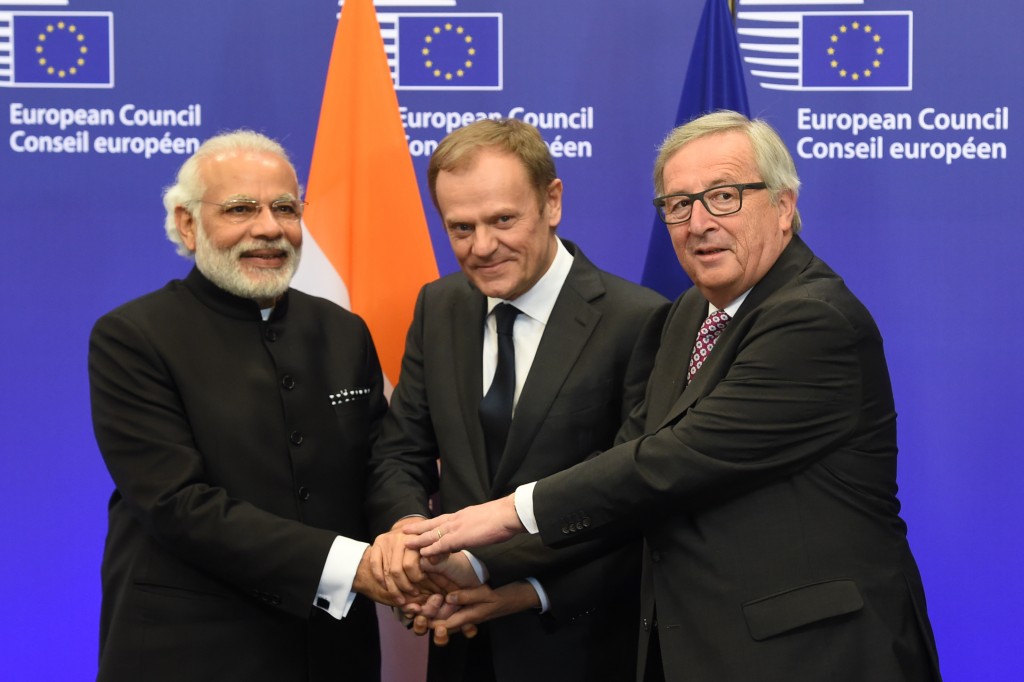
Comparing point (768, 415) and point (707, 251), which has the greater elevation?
point (707, 251)

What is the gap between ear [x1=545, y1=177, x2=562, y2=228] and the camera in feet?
9.00

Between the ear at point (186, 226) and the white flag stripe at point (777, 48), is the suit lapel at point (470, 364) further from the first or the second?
the white flag stripe at point (777, 48)

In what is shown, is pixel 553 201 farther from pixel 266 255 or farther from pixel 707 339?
pixel 266 255

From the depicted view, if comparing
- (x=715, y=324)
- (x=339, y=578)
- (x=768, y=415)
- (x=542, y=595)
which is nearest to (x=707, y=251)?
(x=715, y=324)

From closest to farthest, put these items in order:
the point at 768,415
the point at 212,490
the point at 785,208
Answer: the point at 768,415, the point at 785,208, the point at 212,490

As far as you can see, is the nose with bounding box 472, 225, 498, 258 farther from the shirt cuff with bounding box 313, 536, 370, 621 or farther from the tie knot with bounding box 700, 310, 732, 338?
the shirt cuff with bounding box 313, 536, 370, 621

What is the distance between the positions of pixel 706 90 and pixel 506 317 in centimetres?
118

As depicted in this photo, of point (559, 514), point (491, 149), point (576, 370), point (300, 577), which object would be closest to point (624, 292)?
point (576, 370)

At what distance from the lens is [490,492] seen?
2.59m

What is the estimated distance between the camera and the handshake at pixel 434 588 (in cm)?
254

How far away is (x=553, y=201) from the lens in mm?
2768

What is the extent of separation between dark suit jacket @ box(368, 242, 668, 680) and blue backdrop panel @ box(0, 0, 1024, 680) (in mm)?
1249

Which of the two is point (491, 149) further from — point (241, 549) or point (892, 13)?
point (892, 13)

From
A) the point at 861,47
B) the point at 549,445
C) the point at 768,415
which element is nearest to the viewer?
the point at 768,415
